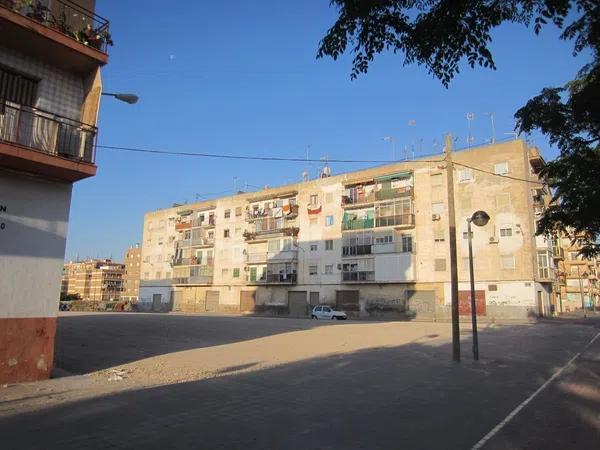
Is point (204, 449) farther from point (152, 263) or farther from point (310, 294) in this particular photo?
point (152, 263)

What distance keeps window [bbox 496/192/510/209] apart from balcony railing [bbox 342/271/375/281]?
15498 mm

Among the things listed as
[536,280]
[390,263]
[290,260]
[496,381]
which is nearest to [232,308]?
[290,260]

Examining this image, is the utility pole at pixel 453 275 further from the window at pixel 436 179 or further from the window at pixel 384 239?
the window at pixel 384 239

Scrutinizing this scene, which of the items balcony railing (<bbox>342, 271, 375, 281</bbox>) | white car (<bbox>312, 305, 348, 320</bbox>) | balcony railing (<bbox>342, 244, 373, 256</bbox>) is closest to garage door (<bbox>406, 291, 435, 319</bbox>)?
balcony railing (<bbox>342, 271, 375, 281</bbox>)

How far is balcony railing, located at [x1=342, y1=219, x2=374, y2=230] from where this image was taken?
59.2 meters

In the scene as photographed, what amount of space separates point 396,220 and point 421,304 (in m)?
9.77

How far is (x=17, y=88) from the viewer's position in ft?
36.7

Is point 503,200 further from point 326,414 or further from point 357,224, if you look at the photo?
point 326,414

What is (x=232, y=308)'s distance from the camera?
7144 cm

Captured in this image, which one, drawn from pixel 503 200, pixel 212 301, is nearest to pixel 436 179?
pixel 503 200

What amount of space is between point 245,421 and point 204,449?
1570 millimetres

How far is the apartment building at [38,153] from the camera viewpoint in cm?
1034

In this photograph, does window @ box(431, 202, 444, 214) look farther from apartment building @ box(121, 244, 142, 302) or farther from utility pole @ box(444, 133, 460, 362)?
apartment building @ box(121, 244, 142, 302)

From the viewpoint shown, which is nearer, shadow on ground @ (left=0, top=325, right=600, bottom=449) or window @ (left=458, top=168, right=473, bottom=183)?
shadow on ground @ (left=0, top=325, right=600, bottom=449)
